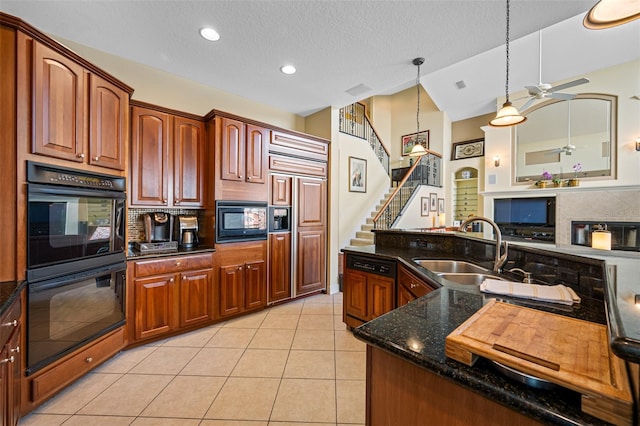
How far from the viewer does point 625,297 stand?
745 millimetres

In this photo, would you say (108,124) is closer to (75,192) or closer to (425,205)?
(75,192)

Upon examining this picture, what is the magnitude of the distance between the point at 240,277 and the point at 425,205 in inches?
208

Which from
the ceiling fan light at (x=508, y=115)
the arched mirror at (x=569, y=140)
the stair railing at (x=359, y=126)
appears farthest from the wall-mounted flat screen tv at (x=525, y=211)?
the ceiling fan light at (x=508, y=115)

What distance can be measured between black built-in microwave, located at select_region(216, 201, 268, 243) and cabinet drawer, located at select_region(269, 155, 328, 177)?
58cm

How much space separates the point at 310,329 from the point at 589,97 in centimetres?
706

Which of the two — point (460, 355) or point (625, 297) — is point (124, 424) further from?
point (625, 297)

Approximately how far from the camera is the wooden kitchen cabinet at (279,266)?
360 centimetres

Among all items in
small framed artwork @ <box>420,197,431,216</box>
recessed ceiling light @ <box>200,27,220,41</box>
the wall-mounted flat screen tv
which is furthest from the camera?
small framed artwork @ <box>420,197,431,216</box>

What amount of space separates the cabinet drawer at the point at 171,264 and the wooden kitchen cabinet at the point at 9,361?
3.10ft

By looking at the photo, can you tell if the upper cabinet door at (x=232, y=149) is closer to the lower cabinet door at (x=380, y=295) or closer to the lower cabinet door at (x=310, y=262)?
the lower cabinet door at (x=310, y=262)

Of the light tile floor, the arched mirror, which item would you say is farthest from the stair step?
the arched mirror

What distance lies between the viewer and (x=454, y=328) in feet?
3.17

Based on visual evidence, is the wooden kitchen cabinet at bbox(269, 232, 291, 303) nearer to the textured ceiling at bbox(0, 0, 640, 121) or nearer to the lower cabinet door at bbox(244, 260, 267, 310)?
the lower cabinet door at bbox(244, 260, 267, 310)

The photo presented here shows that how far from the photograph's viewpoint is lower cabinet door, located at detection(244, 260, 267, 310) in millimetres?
3326
